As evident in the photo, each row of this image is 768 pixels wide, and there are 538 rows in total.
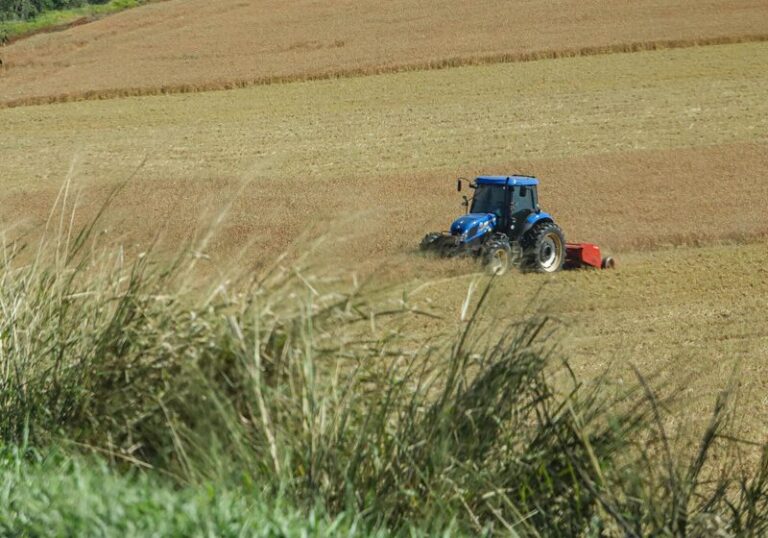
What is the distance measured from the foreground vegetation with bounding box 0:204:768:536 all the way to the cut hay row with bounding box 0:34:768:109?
33054 mm

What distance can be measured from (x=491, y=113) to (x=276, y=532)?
93.9 ft

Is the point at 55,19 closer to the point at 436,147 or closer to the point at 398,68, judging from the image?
the point at 398,68

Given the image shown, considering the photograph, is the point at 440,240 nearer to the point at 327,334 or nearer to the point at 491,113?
the point at 327,334

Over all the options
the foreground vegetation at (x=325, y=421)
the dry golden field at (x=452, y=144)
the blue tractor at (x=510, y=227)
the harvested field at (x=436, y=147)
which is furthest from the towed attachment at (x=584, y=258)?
the foreground vegetation at (x=325, y=421)

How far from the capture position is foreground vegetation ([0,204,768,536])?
4449mm

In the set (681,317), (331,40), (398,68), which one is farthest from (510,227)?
(331,40)

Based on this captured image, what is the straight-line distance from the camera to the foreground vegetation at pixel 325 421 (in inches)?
175

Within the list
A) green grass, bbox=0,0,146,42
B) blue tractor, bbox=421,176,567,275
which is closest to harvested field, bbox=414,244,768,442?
blue tractor, bbox=421,176,567,275

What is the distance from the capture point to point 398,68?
3775 cm

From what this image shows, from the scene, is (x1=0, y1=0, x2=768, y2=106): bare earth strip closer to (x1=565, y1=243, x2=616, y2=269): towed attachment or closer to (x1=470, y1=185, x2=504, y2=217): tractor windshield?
(x1=470, y1=185, x2=504, y2=217): tractor windshield

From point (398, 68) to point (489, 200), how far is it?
20545mm

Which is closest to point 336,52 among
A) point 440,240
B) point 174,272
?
point 440,240

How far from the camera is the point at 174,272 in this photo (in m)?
5.48

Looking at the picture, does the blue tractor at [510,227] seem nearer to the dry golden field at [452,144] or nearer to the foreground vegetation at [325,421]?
the dry golden field at [452,144]
